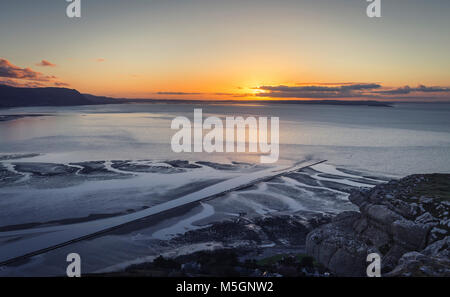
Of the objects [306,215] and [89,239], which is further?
[306,215]

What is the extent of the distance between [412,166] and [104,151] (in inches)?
1662

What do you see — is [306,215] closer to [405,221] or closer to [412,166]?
[405,221]

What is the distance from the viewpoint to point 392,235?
15.8m

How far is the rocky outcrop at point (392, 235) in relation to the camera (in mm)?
13234

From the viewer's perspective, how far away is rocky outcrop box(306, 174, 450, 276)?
43.4 feet

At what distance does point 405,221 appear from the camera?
51.6 ft
